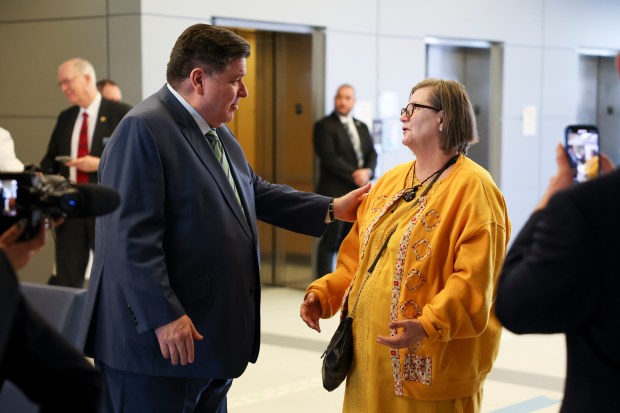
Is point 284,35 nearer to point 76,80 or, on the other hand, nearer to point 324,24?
point 324,24

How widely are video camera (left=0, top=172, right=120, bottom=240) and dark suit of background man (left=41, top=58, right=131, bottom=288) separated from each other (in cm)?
521

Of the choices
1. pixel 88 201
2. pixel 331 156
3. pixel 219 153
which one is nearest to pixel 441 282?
pixel 219 153

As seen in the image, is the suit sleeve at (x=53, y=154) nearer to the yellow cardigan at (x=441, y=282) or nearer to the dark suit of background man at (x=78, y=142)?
the dark suit of background man at (x=78, y=142)

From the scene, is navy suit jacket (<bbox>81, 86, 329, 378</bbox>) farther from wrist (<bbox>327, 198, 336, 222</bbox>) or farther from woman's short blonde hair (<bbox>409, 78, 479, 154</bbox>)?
woman's short blonde hair (<bbox>409, 78, 479, 154</bbox>)

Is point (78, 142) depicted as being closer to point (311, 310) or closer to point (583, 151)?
point (311, 310)

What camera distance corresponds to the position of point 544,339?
7.69 m

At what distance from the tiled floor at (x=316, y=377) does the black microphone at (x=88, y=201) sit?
3.70 m

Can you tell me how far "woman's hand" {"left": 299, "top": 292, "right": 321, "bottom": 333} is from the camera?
345 cm

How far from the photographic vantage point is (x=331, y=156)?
8984 mm

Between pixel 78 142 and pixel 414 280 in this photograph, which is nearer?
pixel 414 280

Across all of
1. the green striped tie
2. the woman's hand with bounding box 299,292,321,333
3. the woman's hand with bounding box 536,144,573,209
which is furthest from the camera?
the woman's hand with bounding box 299,292,321,333

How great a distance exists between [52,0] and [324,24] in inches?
97.4

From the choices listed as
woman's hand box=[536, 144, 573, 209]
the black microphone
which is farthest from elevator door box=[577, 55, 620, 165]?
the black microphone

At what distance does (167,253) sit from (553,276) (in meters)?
1.47
